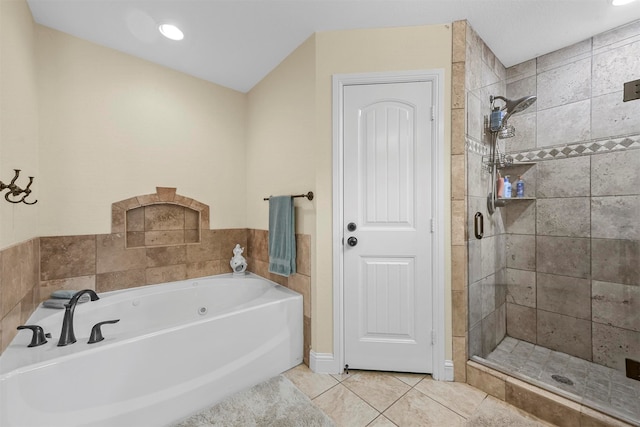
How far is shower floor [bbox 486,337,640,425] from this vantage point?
52.7 inches

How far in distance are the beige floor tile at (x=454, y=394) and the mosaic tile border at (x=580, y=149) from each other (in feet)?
5.97

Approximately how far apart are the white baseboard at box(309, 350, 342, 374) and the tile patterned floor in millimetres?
31

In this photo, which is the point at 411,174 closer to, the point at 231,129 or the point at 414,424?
the point at 414,424

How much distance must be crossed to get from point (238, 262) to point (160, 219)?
0.79 meters

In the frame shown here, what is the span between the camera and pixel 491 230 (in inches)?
81.6

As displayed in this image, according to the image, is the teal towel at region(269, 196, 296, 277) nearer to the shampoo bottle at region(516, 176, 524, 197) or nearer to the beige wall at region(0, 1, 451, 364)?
the beige wall at region(0, 1, 451, 364)

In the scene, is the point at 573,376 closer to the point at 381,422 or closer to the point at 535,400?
the point at 535,400

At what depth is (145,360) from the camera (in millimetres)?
1315

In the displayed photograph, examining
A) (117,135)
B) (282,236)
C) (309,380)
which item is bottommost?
(309,380)

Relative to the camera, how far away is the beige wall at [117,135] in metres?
1.83

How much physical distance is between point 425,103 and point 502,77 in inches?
42.1

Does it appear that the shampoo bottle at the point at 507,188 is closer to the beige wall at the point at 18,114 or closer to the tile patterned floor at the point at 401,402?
the tile patterned floor at the point at 401,402

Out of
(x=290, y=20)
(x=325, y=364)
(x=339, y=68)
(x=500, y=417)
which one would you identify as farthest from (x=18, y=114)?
(x=500, y=417)

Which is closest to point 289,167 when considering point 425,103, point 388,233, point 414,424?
point 388,233
